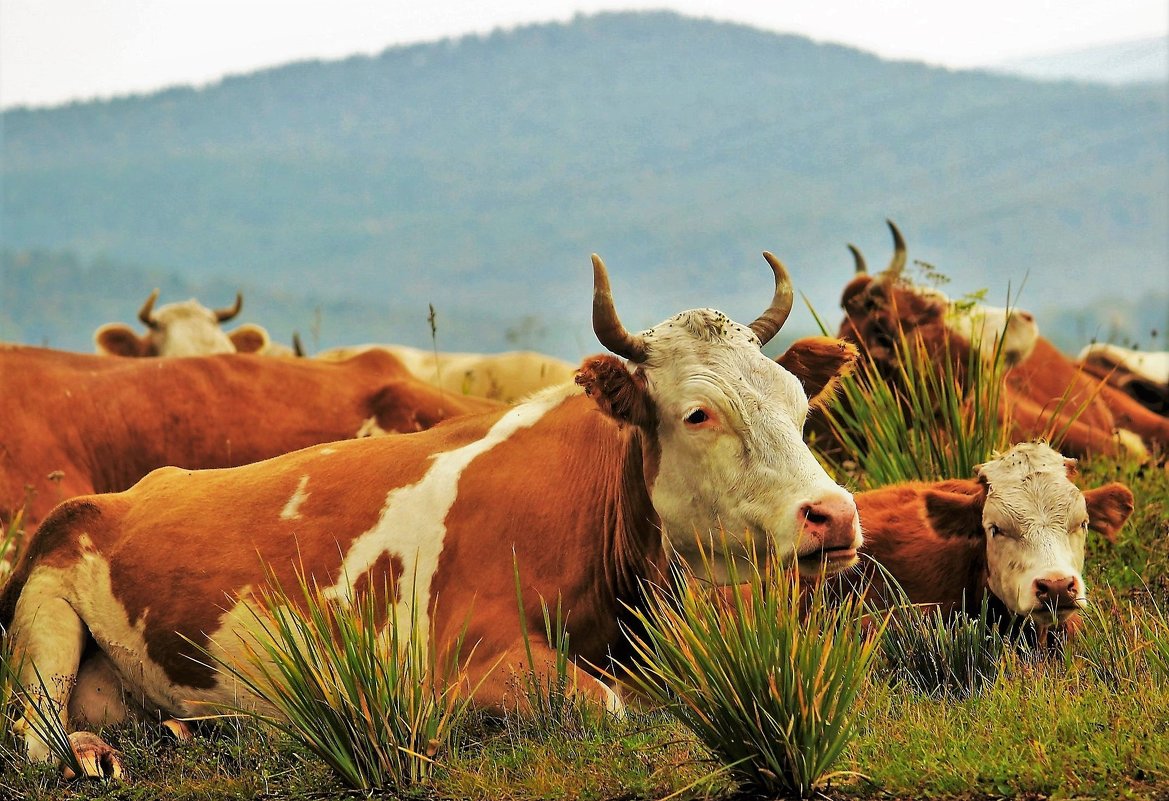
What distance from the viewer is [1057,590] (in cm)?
638

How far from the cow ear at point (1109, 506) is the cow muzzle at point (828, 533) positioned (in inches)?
85.2

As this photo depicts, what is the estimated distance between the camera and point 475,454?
6602 mm

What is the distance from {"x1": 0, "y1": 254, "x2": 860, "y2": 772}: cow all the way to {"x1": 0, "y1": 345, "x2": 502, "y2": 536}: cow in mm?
4106

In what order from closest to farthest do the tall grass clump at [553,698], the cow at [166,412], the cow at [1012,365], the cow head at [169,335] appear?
the tall grass clump at [553,698]
the cow at [166,412]
the cow at [1012,365]
the cow head at [169,335]

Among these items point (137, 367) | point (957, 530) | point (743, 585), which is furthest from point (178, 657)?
point (137, 367)

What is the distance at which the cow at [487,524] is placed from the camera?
5.59 metres

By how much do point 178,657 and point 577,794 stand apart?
2588 millimetres

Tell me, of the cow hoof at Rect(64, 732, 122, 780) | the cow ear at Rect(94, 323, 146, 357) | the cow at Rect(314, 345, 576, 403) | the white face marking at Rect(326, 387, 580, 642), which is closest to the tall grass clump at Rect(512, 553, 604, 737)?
the white face marking at Rect(326, 387, 580, 642)

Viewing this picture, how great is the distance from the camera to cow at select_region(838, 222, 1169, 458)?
11.5 m

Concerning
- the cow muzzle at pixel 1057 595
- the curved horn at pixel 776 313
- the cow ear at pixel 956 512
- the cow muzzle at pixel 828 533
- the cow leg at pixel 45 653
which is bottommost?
the cow leg at pixel 45 653

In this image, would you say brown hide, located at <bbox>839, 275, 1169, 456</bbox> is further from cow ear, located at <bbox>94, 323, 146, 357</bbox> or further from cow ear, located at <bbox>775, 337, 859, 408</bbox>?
cow ear, located at <bbox>94, 323, 146, 357</bbox>

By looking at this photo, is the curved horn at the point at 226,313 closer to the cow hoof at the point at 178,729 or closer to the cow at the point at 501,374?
the cow at the point at 501,374

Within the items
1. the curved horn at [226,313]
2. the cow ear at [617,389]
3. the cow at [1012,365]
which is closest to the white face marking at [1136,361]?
the cow at [1012,365]

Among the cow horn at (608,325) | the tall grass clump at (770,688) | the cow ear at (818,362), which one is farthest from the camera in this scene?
the cow ear at (818,362)
